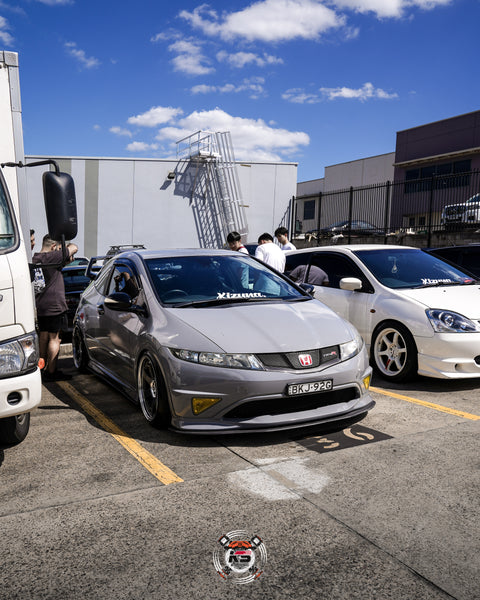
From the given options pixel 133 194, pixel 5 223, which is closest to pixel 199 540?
pixel 5 223

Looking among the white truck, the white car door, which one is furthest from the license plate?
the white car door

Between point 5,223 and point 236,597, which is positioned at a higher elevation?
point 5,223

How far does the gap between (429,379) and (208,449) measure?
3206mm

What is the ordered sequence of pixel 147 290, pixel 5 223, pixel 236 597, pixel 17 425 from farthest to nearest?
pixel 147 290 → pixel 17 425 → pixel 5 223 → pixel 236 597

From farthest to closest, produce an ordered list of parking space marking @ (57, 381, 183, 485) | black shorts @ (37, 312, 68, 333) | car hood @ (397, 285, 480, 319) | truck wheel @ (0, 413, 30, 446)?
black shorts @ (37, 312, 68, 333), car hood @ (397, 285, 480, 319), truck wheel @ (0, 413, 30, 446), parking space marking @ (57, 381, 183, 485)

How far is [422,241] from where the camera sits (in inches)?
648

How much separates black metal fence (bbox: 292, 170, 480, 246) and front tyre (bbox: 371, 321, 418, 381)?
10363mm

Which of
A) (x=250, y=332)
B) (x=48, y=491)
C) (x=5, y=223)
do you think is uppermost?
(x=5, y=223)

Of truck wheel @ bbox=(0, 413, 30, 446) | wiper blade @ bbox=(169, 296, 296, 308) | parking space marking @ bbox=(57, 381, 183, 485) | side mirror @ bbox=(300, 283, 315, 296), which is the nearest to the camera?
parking space marking @ bbox=(57, 381, 183, 485)

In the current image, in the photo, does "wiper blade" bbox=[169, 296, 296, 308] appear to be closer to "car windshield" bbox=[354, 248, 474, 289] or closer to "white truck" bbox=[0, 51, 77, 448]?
"white truck" bbox=[0, 51, 77, 448]

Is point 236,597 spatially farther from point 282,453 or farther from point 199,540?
point 282,453

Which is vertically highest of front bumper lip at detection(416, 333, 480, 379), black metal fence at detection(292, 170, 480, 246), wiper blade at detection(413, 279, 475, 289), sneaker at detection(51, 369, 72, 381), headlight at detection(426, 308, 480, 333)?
black metal fence at detection(292, 170, 480, 246)

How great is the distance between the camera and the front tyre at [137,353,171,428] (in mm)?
4367
